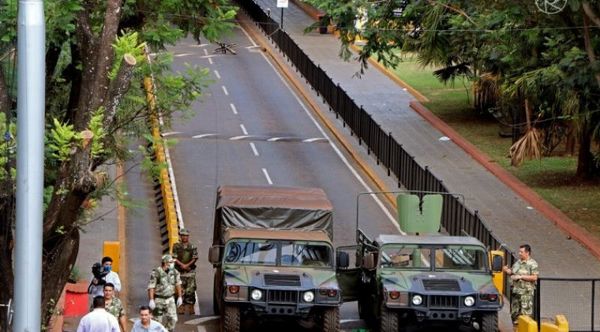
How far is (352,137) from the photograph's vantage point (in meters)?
43.8

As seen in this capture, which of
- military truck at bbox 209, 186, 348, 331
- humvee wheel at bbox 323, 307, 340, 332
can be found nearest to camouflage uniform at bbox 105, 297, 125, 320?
military truck at bbox 209, 186, 348, 331

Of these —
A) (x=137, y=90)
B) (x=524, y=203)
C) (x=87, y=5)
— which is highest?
(x=87, y=5)

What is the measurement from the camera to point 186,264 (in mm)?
23766

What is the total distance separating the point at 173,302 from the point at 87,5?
4.82 metres

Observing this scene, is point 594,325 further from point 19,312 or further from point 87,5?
point 19,312

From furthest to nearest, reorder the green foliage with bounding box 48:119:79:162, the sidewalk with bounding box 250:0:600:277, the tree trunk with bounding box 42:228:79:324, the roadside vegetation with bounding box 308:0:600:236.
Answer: the roadside vegetation with bounding box 308:0:600:236, the sidewalk with bounding box 250:0:600:277, the tree trunk with bounding box 42:228:79:324, the green foliage with bounding box 48:119:79:162

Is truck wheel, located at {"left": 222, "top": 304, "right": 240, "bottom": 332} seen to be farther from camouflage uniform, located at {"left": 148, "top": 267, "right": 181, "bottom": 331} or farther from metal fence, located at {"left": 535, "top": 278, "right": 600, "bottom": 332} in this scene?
metal fence, located at {"left": 535, "top": 278, "right": 600, "bottom": 332}

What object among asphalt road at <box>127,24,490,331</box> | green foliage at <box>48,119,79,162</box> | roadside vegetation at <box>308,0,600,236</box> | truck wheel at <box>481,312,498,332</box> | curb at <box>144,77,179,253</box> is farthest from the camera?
roadside vegetation at <box>308,0,600,236</box>

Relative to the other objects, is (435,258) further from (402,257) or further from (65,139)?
(65,139)

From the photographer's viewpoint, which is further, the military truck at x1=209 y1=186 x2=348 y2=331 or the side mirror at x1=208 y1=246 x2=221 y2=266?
the side mirror at x1=208 y1=246 x2=221 y2=266

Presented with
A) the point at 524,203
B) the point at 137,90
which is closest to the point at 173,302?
the point at 137,90

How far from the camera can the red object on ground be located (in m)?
22.1

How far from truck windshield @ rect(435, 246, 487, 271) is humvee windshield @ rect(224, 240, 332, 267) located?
73.9 inches

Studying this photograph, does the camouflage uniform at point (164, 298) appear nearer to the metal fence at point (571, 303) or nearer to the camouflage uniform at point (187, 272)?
the camouflage uniform at point (187, 272)
